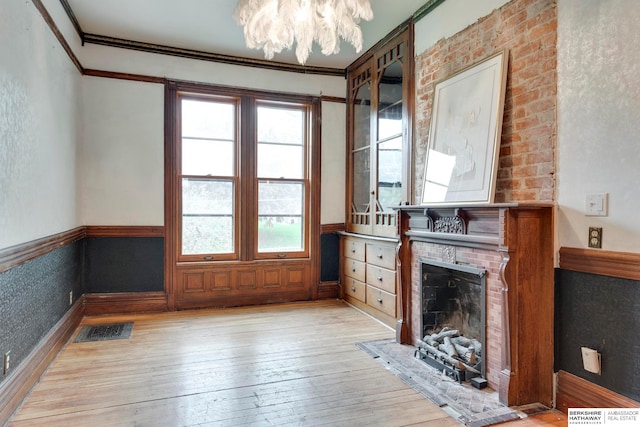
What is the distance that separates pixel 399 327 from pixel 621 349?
5.78 feet

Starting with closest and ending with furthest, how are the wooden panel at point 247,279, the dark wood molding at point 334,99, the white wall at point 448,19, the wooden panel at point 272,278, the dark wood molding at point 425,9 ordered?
the white wall at point 448,19 → the dark wood molding at point 425,9 → the wooden panel at point 247,279 → the wooden panel at point 272,278 → the dark wood molding at point 334,99

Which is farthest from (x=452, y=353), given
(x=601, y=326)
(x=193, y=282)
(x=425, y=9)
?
(x=193, y=282)

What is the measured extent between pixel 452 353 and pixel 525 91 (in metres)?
1.94

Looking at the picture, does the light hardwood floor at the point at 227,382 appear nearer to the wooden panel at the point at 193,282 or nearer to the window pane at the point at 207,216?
the wooden panel at the point at 193,282

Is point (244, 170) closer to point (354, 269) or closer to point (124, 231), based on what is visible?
point (124, 231)

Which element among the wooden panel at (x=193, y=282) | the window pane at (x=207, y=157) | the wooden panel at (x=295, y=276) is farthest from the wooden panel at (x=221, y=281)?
the window pane at (x=207, y=157)

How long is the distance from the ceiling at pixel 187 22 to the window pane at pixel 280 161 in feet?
3.77

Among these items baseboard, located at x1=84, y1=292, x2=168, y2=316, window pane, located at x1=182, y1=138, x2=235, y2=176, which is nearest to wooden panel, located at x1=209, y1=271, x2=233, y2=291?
baseboard, located at x1=84, y1=292, x2=168, y2=316

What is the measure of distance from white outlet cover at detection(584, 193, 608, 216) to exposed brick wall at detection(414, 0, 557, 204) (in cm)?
23

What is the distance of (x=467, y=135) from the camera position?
311 cm

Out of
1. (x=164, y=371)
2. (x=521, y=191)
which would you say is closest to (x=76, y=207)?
(x=164, y=371)

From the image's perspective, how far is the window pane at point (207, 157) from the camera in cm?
489

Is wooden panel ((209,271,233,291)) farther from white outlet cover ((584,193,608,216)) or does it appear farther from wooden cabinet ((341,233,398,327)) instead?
white outlet cover ((584,193,608,216))

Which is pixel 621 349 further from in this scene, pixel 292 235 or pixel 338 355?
pixel 292 235
